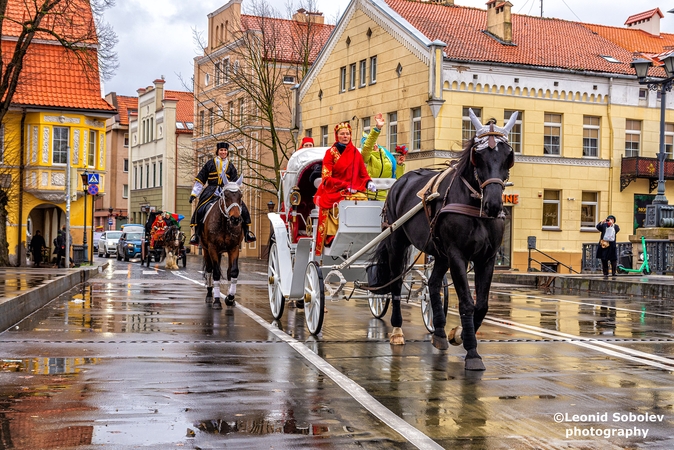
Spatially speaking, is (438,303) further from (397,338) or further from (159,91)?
(159,91)

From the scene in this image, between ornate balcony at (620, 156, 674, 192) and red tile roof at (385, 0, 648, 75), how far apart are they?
4161mm

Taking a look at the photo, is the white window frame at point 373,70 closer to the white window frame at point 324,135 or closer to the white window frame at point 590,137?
the white window frame at point 324,135

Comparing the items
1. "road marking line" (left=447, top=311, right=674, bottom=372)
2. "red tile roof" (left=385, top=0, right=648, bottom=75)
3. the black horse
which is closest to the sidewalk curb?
the black horse

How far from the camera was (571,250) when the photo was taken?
4219 cm

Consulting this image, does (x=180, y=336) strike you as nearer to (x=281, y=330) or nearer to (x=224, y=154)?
(x=281, y=330)

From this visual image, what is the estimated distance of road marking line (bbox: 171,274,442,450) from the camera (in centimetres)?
580

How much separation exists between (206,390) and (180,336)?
383cm

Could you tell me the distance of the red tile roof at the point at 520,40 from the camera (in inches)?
1651

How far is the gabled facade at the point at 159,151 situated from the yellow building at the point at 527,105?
31126 millimetres

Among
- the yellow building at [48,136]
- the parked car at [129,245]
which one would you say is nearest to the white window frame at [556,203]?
the yellow building at [48,136]

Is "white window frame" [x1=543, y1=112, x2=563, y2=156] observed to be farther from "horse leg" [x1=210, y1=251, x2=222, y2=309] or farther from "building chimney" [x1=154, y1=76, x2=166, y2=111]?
"building chimney" [x1=154, y1=76, x2=166, y2=111]

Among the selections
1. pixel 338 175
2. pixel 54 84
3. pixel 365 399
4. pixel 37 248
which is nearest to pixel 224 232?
pixel 338 175

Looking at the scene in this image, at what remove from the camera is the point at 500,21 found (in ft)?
143

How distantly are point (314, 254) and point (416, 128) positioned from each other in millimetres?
30809
